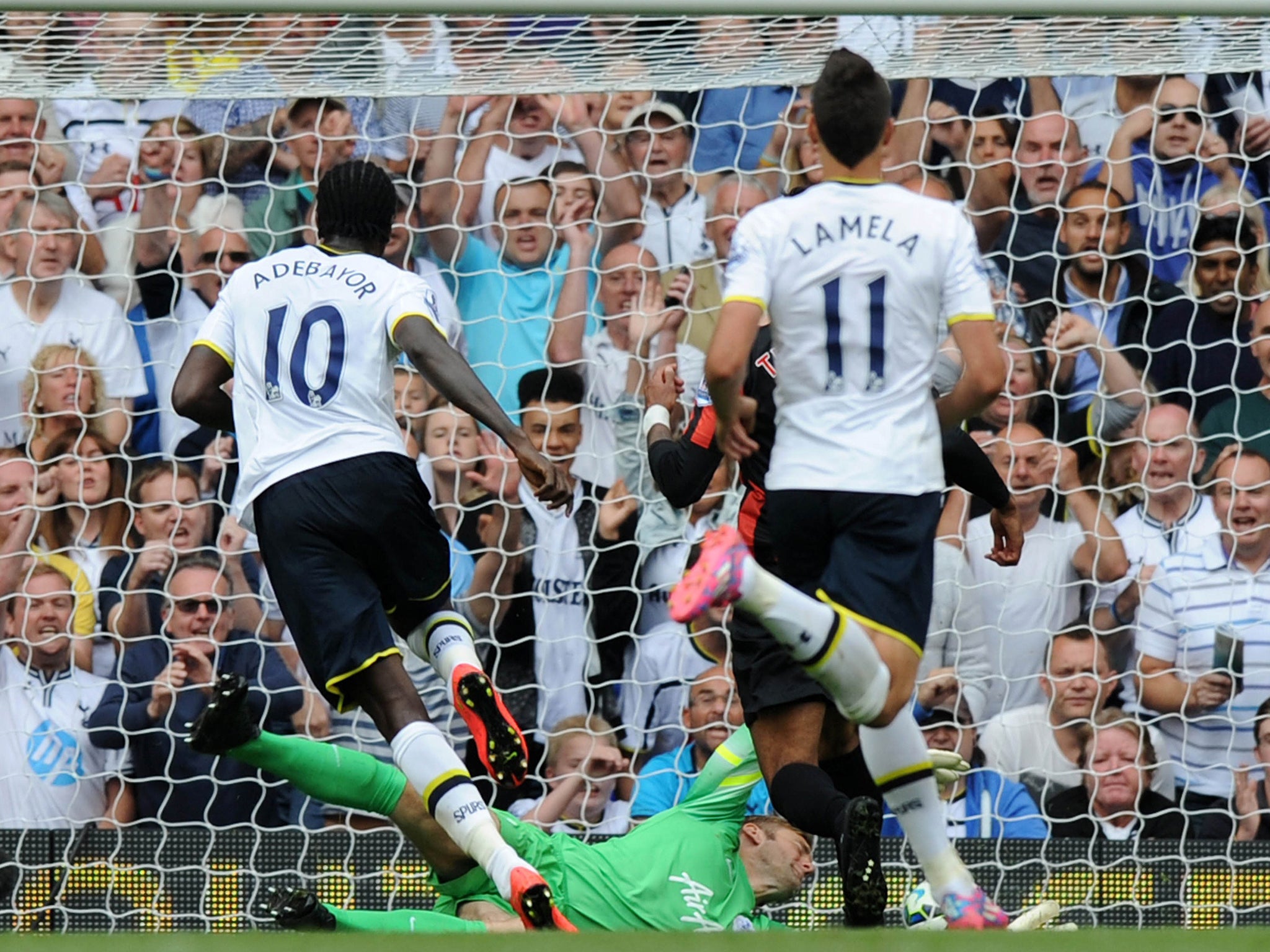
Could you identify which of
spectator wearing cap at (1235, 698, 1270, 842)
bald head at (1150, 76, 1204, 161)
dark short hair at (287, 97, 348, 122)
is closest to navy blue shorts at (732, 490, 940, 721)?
spectator wearing cap at (1235, 698, 1270, 842)

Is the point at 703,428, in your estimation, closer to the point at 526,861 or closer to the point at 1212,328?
the point at 526,861

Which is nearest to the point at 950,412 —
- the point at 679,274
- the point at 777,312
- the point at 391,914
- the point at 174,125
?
the point at 777,312

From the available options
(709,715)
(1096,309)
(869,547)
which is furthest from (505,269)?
(869,547)

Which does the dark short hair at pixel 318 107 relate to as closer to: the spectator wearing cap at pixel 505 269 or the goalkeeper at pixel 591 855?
the spectator wearing cap at pixel 505 269

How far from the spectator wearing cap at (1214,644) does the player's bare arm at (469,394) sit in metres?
2.83

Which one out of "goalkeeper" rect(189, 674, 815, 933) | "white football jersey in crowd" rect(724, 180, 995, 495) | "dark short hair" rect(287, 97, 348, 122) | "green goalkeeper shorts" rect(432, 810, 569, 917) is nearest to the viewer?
"white football jersey in crowd" rect(724, 180, 995, 495)

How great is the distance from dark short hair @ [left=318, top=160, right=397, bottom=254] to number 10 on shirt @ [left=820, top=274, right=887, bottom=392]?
1255mm

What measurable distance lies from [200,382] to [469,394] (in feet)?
2.29

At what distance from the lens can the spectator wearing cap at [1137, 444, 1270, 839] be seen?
19.0ft

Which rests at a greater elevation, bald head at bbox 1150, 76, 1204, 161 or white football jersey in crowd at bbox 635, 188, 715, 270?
bald head at bbox 1150, 76, 1204, 161

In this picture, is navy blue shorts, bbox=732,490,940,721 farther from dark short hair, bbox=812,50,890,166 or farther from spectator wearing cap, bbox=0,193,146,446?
spectator wearing cap, bbox=0,193,146,446

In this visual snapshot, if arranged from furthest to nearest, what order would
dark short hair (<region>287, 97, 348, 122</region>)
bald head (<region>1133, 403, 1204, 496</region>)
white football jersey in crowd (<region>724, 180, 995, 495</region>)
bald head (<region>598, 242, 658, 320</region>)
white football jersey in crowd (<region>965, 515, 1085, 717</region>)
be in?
dark short hair (<region>287, 97, 348, 122</region>)
bald head (<region>598, 242, 658, 320</region>)
bald head (<region>1133, 403, 1204, 496</region>)
white football jersey in crowd (<region>965, 515, 1085, 717</region>)
white football jersey in crowd (<region>724, 180, 995, 495</region>)

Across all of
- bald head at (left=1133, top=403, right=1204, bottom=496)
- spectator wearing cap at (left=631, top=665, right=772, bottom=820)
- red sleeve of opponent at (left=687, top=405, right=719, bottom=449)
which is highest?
red sleeve of opponent at (left=687, top=405, right=719, bottom=449)

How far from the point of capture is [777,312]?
3.42 metres
